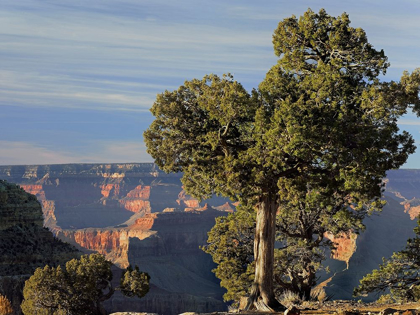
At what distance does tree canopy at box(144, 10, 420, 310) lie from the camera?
31.3 meters

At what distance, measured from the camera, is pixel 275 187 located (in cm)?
3431

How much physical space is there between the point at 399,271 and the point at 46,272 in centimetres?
2244

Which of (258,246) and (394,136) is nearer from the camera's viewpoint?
(394,136)

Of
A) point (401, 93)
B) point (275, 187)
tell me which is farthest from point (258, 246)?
point (401, 93)

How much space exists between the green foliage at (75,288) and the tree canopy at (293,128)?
9771 millimetres

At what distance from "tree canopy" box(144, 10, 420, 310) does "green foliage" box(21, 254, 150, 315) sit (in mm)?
9771

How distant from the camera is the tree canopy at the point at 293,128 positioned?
31297 millimetres

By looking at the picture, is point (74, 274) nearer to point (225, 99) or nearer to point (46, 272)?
point (46, 272)

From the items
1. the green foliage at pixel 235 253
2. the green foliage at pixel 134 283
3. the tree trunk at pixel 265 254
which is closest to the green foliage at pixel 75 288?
the green foliage at pixel 134 283

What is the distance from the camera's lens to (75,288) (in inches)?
1647

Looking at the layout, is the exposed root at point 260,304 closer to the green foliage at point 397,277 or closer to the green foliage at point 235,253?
the green foliage at point 397,277

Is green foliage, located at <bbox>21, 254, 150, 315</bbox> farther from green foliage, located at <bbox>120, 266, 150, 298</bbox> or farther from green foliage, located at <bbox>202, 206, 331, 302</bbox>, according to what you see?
green foliage, located at <bbox>202, 206, 331, 302</bbox>

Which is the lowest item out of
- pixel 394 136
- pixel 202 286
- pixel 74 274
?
pixel 202 286

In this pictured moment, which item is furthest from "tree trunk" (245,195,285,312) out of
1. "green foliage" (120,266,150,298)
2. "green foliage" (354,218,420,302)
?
"green foliage" (120,266,150,298)
